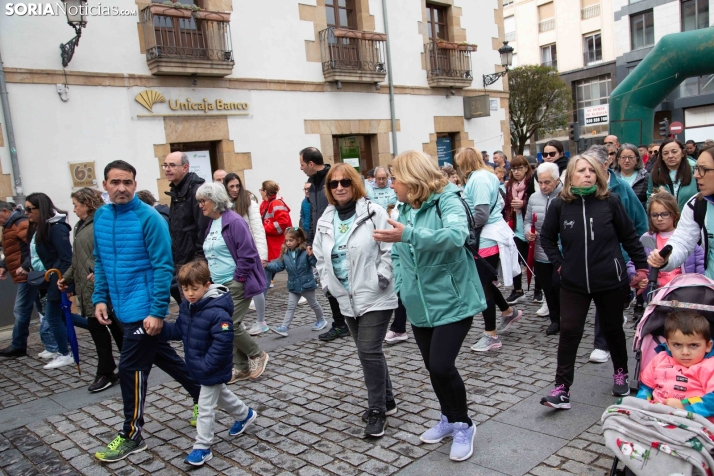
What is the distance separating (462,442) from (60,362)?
472cm

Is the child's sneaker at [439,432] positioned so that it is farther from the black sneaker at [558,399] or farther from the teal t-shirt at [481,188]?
the teal t-shirt at [481,188]

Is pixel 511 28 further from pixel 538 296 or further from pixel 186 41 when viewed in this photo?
pixel 538 296

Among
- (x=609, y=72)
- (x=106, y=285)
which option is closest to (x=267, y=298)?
(x=106, y=285)

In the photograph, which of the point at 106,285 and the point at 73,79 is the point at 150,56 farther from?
the point at 106,285

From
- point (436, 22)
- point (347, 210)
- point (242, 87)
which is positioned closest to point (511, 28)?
point (436, 22)

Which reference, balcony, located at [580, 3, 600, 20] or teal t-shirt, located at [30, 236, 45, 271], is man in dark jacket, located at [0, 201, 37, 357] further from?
balcony, located at [580, 3, 600, 20]

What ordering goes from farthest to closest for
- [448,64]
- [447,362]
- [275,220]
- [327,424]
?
[448,64]
[275,220]
[327,424]
[447,362]

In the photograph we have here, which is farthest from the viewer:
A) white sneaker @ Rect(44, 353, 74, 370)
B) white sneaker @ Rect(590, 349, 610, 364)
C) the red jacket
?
the red jacket

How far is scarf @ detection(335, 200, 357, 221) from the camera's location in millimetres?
3990

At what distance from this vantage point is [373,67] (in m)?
13.8

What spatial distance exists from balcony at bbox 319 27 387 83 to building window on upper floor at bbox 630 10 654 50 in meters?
23.5

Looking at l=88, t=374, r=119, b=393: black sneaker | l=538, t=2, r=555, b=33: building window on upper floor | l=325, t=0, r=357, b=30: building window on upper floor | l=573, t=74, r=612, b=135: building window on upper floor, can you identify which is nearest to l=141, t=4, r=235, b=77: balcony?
l=325, t=0, r=357, b=30: building window on upper floor

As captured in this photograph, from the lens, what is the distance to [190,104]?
11062mm

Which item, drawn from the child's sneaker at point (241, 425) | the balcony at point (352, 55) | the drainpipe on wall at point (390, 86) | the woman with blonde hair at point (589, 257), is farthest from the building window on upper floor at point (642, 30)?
the child's sneaker at point (241, 425)
